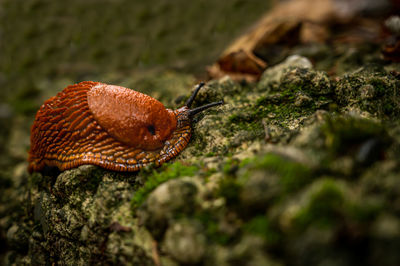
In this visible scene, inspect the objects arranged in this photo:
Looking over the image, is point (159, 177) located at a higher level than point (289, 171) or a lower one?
lower

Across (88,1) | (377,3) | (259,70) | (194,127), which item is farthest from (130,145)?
(88,1)

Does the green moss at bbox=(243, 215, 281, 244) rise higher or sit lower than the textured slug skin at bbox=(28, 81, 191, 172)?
lower

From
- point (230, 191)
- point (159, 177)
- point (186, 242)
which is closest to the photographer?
point (186, 242)

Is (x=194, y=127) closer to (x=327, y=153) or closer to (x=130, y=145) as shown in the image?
(x=130, y=145)

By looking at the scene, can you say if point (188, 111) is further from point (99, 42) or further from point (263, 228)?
point (99, 42)

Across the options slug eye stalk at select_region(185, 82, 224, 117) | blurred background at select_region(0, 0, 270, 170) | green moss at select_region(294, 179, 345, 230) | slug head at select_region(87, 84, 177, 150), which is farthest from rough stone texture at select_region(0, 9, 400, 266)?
blurred background at select_region(0, 0, 270, 170)

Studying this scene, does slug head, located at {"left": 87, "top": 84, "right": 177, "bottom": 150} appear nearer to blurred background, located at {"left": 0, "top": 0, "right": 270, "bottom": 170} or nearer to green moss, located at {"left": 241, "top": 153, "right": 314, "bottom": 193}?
green moss, located at {"left": 241, "top": 153, "right": 314, "bottom": 193}

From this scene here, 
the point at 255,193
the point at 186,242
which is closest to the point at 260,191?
the point at 255,193
